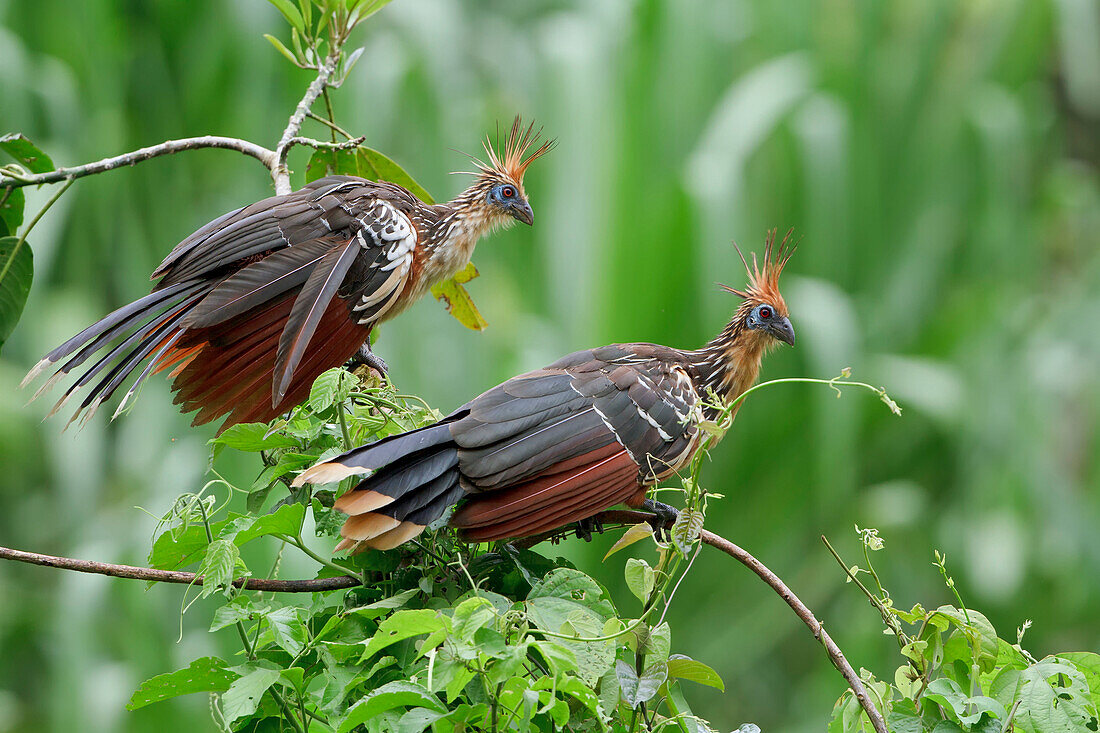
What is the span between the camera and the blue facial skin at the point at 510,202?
7.42ft

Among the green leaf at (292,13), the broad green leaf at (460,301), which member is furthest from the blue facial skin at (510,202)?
the green leaf at (292,13)

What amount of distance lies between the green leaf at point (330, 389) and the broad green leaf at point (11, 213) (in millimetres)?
886

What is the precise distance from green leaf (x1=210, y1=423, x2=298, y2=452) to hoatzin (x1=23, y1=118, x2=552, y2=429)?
0.62 feet

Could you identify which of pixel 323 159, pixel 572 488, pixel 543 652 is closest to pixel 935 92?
pixel 323 159

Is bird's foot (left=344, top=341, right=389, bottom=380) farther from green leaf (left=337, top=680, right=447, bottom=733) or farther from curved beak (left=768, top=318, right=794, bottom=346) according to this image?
green leaf (left=337, top=680, right=447, bottom=733)

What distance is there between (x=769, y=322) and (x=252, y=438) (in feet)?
3.88

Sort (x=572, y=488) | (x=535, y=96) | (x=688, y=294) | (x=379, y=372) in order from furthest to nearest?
(x=535, y=96) → (x=688, y=294) → (x=379, y=372) → (x=572, y=488)

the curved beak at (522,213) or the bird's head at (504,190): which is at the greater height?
the bird's head at (504,190)

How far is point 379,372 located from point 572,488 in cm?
76

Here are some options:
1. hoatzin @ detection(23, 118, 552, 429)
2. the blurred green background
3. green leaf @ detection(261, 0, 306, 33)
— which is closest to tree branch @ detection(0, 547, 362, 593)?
hoatzin @ detection(23, 118, 552, 429)

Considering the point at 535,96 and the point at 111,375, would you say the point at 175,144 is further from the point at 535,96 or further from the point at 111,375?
the point at 535,96

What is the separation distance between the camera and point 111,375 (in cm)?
Answer: 164

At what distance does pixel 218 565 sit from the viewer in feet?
3.96

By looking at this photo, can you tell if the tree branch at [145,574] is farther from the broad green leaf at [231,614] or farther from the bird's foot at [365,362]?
the bird's foot at [365,362]
